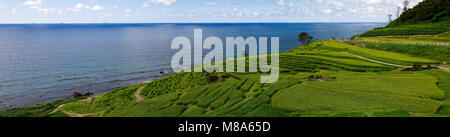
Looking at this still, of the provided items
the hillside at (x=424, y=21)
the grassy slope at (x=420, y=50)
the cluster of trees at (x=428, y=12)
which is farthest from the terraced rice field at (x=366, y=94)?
the cluster of trees at (x=428, y=12)

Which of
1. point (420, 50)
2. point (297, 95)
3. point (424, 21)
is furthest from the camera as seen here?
point (424, 21)

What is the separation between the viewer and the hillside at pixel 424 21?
290ft

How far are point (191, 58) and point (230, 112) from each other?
7929cm

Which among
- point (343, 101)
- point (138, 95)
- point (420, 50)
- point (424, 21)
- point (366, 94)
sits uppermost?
point (424, 21)

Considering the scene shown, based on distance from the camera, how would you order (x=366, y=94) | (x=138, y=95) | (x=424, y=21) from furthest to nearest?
(x=424, y=21) < (x=138, y=95) < (x=366, y=94)

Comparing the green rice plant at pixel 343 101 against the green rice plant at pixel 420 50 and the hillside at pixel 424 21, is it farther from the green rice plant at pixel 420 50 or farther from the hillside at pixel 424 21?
the hillside at pixel 424 21

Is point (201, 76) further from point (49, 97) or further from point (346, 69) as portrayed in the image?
point (49, 97)

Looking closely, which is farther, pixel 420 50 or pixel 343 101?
pixel 420 50

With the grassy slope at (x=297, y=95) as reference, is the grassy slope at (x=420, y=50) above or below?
above

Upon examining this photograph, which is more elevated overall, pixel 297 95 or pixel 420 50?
pixel 420 50

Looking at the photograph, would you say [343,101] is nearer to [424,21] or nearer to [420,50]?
[420,50]

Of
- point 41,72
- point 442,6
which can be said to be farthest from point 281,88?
point 442,6

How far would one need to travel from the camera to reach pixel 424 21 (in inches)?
4031

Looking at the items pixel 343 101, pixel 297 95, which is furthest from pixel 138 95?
pixel 343 101
